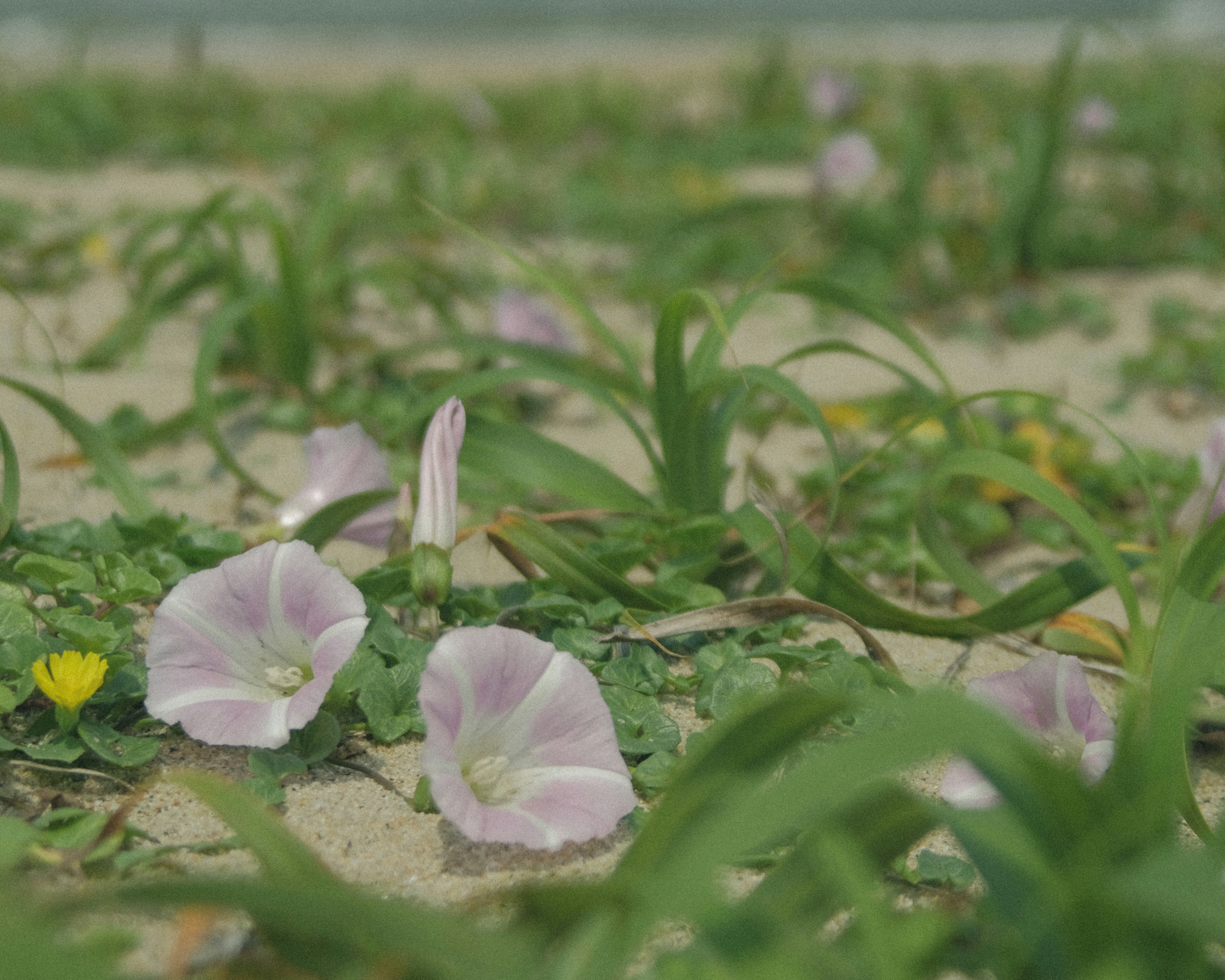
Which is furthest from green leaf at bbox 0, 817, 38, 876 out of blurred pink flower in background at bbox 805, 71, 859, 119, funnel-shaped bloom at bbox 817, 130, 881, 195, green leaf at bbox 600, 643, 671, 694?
blurred pink flower in background at bbox 805, 71, 859, 119

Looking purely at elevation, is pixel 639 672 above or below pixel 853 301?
below

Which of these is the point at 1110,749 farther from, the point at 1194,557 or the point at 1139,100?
the point at 1139,100

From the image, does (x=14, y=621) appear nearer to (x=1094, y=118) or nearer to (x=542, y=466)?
(x=542, y=466)

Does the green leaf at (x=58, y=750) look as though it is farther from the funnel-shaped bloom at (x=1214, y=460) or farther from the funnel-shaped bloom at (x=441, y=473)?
the funnel-shaped bloom at (x=1214, y=460)

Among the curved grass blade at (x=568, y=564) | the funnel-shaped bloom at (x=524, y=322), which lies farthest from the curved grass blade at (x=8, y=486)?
the funnel-shaped bloom at (x=524, y=322)

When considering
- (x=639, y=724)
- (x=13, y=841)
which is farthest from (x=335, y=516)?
(x=13, y=841)

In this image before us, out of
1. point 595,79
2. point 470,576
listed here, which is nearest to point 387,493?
point 470,576
